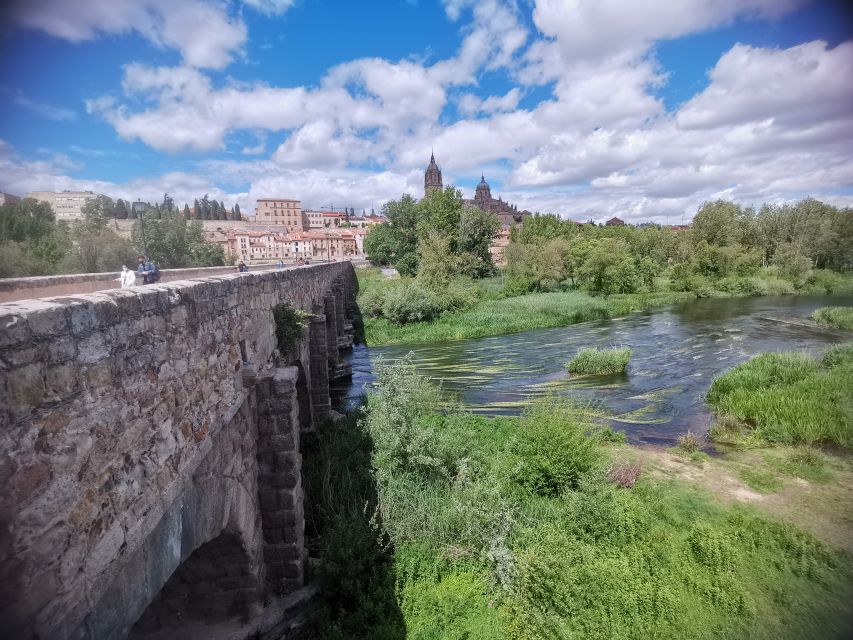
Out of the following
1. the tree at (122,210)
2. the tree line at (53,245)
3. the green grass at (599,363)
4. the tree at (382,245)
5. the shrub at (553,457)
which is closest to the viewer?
the shrub at (553,457)

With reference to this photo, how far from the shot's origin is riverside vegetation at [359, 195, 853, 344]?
31.6 meters

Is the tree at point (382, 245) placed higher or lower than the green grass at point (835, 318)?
higher

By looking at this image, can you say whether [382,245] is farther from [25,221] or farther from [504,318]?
[25,221]

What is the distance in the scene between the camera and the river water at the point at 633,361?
49.1ft

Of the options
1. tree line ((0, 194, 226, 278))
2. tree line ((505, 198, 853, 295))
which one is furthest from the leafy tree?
tree line ((505, 198, 853, 295))

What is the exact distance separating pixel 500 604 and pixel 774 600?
4.23 meters

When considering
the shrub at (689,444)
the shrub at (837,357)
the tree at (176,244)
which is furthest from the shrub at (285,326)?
the tree at (176,244)

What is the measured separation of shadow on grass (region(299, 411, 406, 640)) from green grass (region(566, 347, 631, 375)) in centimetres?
1207

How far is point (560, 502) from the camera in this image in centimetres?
897

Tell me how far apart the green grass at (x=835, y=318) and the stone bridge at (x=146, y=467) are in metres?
30.7

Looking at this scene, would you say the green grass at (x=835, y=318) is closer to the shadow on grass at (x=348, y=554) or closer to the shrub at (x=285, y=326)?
the shadow on grass at (x=348, y=554)

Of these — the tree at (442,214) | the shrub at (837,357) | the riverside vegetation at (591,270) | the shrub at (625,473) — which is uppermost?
the tree at (442,214)

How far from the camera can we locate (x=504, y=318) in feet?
99.3

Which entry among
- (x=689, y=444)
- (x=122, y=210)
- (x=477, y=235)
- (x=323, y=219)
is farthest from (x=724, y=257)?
(x=323, y=219)
